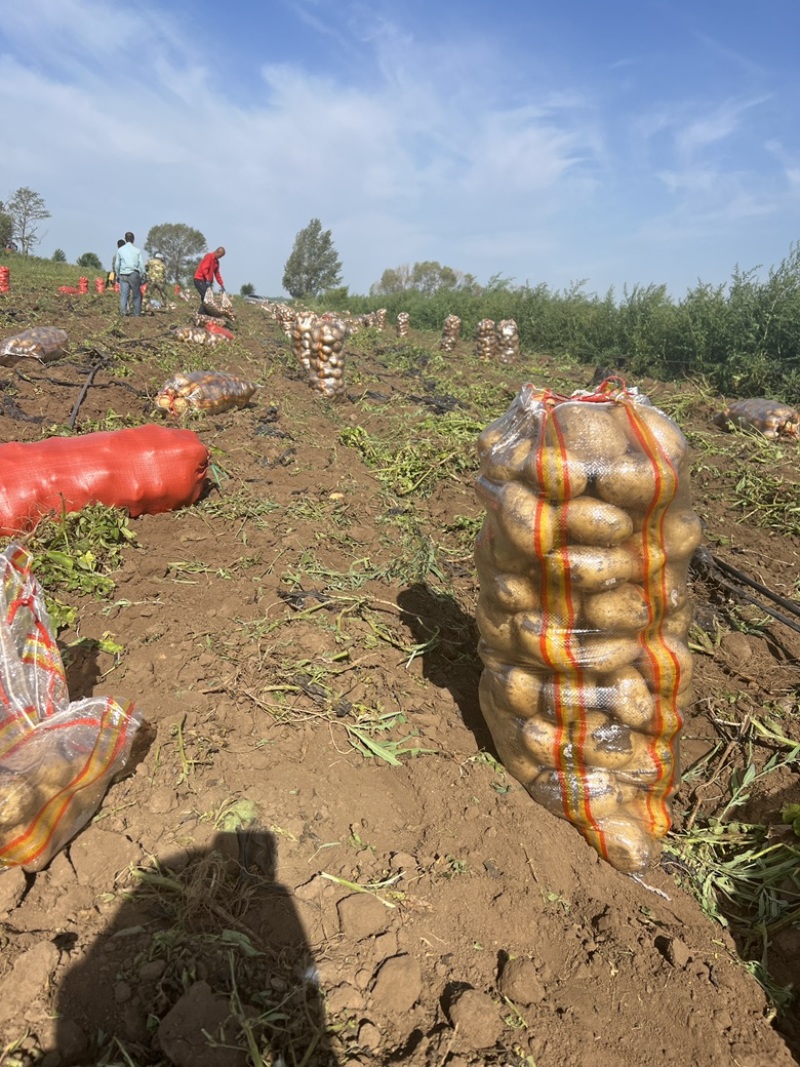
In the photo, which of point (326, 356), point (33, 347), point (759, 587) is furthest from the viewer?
point (326, 356)

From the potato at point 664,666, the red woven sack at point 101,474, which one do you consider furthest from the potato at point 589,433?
the red woven sack at point 101,474

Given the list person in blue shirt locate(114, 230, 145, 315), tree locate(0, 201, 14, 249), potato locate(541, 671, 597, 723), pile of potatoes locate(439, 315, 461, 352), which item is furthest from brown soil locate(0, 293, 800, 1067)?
tree locate(0, 201, 14, 249)

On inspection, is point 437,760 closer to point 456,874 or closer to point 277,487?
point 456,874

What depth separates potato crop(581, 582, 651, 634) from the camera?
2.25m

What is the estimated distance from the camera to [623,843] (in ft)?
7.77

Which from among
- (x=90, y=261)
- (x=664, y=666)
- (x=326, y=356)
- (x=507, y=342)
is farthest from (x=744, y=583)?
(x=90, y=261)

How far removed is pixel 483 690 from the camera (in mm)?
2697

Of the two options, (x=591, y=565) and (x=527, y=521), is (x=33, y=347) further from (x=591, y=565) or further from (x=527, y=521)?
(x=591, y=565)

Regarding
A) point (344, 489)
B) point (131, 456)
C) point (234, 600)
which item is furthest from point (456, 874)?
point (344, 489)

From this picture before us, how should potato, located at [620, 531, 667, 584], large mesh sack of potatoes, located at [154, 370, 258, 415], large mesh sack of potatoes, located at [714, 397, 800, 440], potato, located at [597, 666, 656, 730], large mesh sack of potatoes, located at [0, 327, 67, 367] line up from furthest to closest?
large mesh sack of potatoes, located at [714, 397, 800, 440]
large mesh sack of potatoes, located at [0, 327, 67, 367]
large mesh sack of potatoes, located at [154, 370, 258, 415]
potato, located at [597, 666, 656, 730]
potato, located at [620, 531, 667, 584]

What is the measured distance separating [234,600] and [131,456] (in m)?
1.51

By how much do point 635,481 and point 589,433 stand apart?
23cm

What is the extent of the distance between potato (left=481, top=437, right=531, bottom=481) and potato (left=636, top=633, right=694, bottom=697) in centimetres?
83

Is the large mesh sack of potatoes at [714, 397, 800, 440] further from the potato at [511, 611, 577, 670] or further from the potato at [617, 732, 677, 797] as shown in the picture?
the potato at [511, 611, 577, 670]
